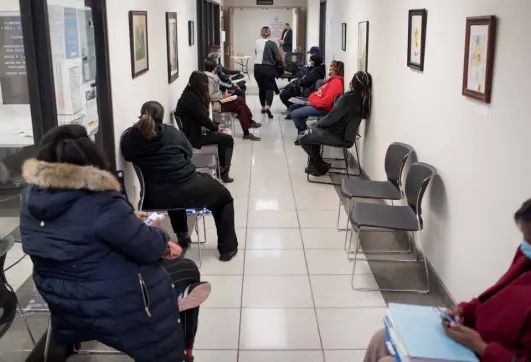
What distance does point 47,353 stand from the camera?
2680 millimetres

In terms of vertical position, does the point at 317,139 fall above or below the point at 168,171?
below

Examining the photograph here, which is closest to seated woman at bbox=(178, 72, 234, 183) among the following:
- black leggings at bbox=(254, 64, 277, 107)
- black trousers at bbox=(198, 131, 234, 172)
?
black trousers at bbox=(198, 131, 234, 172)

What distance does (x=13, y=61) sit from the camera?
3.19 m

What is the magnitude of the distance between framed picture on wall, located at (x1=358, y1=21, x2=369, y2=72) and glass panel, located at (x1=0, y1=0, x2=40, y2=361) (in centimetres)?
403

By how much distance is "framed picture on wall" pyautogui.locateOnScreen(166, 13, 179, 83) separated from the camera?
21.5ft

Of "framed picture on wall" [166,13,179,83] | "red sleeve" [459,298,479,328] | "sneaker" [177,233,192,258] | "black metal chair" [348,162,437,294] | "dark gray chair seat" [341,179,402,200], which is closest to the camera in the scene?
"red sleeve" [459,298,479,328]

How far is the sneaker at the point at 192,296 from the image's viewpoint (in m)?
2.51

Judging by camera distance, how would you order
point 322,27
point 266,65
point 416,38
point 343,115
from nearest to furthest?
1. point 416,38
2. point 343,115
3. point 266,65
4. point 322,27

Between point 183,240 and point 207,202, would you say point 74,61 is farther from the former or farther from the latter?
point 183,240

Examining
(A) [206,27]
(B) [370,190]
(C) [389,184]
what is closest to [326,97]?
(C) [389,184]

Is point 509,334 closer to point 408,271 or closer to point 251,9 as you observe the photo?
point 408,271

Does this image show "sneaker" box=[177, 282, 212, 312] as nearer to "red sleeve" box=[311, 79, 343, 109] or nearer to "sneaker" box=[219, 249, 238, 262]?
"sneaker" box=[219, 249, 238, 262]

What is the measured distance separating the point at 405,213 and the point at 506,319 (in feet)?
6.70

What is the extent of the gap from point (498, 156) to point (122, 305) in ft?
6.16
